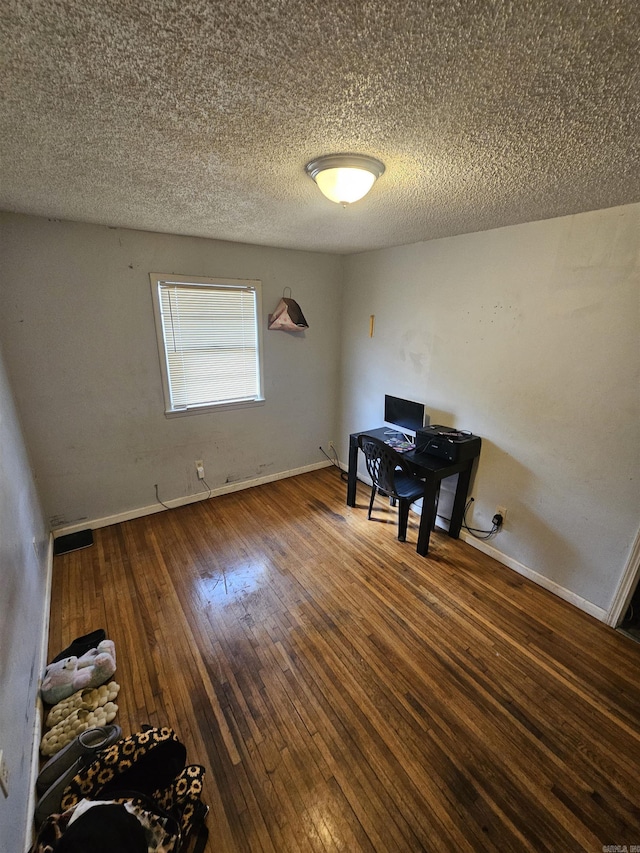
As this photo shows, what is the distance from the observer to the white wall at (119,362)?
8.07ft

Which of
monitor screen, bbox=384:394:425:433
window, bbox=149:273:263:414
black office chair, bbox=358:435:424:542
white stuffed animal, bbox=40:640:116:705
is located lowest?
white stuffed animal, bbox=40:640:116:705

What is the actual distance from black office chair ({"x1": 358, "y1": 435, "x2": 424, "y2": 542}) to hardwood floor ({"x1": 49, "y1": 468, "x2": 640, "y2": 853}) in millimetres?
321

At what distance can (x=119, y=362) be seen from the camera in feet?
9.31

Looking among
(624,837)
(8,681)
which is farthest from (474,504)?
(8,681)

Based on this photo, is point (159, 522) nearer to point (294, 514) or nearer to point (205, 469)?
point (205, 469)

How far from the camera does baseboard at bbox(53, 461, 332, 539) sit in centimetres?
298

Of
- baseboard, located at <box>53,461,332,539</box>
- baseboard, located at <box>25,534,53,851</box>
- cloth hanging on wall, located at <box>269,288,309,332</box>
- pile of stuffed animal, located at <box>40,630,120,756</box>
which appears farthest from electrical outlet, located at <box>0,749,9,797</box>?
cloth hanging on wall, located at <box>269,288,309,332</box>

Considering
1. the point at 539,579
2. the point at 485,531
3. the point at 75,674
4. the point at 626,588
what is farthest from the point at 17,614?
the point at 626,588

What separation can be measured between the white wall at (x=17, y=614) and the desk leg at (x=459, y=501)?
9.20 ft

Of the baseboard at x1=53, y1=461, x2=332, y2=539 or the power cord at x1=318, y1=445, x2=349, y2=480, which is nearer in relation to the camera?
the baseboard at x1=53, y1=461, x2=332, y2=539

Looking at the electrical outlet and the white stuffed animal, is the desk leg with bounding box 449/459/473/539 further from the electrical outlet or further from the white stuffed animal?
the electrical outlet

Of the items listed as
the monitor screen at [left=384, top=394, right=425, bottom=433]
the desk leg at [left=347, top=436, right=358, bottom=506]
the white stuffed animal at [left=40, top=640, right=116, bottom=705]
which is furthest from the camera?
the desk leg at [left=347, top=436, right=358, bottom=506]

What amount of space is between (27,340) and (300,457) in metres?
2.67

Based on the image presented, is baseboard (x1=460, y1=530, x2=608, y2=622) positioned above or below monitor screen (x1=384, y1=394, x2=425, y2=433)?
below
